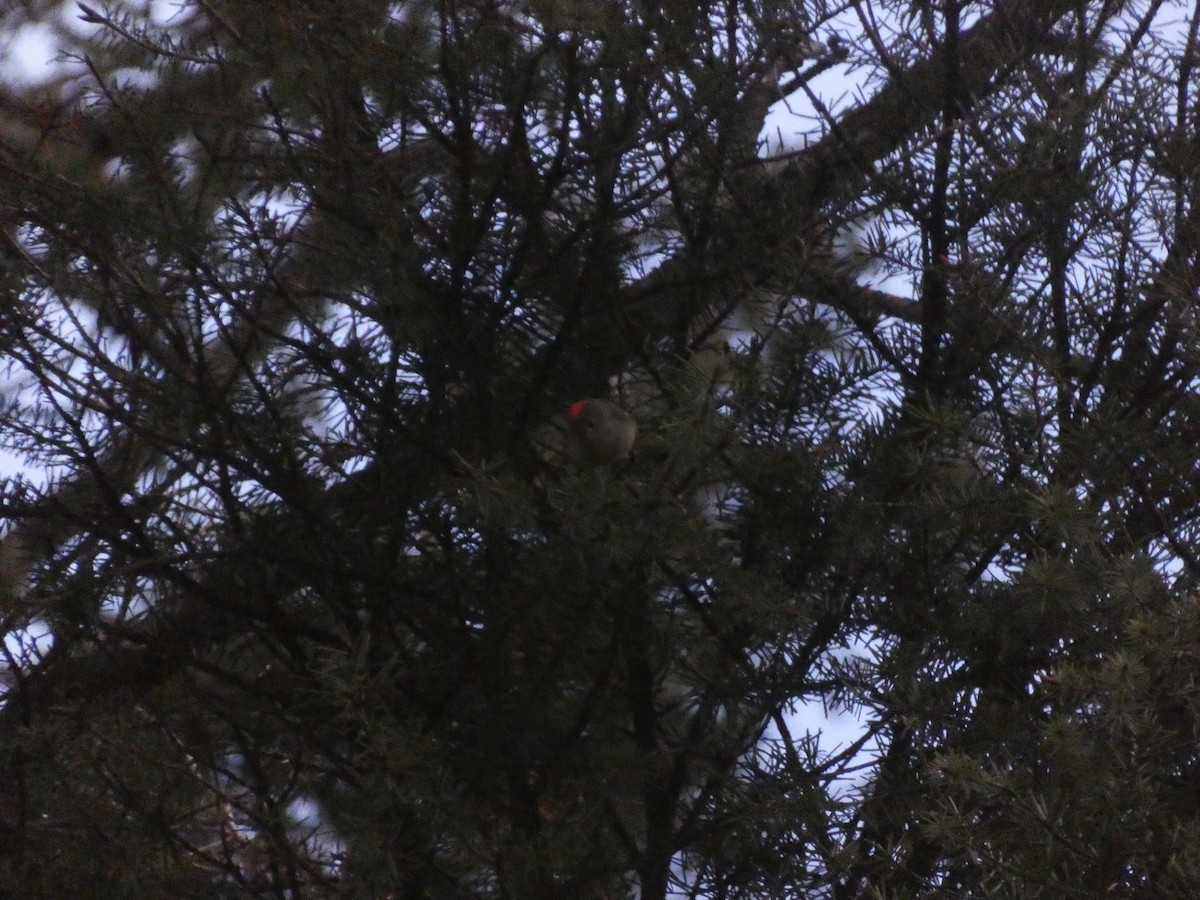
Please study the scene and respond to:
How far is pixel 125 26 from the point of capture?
56.2 inches

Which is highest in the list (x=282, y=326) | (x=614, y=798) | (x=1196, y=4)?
(x=1196, y=4)

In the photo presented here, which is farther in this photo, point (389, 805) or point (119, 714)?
point (119, 714)

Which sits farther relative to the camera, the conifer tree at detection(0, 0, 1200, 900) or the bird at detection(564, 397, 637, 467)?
the bird at detection(564, 397, 637, 467)

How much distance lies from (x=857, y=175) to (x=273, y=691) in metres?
0.77

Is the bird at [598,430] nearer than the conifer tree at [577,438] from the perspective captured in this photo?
No

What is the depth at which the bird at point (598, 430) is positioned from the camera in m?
1.25

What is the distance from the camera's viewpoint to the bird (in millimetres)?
1254

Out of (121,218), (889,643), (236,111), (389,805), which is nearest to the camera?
(389,805)

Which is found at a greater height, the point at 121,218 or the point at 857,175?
the point at 857,175

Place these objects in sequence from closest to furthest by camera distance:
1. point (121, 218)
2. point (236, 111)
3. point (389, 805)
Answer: point (389, 805) < point (121, 218) < point (236, 111)

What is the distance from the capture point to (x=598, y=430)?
4.23 feet

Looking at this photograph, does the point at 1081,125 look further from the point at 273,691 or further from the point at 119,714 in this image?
the point at 119,714

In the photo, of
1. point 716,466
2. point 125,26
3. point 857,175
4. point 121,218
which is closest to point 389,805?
point 716,466

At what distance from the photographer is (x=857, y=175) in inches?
52.2
